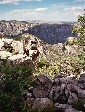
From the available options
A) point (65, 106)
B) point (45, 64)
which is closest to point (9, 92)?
point (65, 106)

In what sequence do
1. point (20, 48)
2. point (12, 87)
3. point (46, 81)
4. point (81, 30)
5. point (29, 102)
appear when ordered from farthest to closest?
point (20, 48) → point (81, 30) → point (46, 81) → point (29, 102) → point (12, 87)

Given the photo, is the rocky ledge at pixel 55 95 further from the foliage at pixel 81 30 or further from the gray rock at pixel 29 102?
the foliage at pixel 81 30

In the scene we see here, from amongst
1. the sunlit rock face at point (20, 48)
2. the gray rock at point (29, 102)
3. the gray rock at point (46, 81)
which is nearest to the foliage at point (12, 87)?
the gray rock at point (29, 102)

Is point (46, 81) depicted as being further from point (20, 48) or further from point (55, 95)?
point (20, 48)

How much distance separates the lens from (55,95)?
709 inches

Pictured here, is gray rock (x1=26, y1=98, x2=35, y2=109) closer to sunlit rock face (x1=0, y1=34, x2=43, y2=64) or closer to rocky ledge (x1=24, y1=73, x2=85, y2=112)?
rocky ledge (x1=24, y1=73, x2=85, y2=112)

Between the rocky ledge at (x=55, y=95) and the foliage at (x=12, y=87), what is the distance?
51.5 inches

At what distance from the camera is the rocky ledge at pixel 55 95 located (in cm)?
1582

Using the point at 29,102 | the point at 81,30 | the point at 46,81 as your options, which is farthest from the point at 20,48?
the point at 29,102

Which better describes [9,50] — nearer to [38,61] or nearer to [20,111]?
[38,61]

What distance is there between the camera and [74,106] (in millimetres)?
15875

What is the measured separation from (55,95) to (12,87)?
4149mm

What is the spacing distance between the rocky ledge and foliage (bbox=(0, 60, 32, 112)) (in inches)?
51.5

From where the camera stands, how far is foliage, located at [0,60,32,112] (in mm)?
13914
